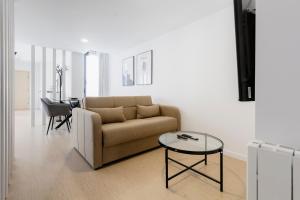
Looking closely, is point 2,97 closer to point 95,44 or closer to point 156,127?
point 156,127

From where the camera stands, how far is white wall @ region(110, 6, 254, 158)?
7.60ft

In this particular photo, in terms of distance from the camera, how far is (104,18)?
275 cm

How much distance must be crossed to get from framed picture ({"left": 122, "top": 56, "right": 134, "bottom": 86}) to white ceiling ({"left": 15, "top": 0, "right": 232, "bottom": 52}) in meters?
0.68

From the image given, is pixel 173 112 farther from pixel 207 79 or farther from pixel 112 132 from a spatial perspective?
pixel 112 132

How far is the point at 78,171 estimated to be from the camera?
76.3 inches

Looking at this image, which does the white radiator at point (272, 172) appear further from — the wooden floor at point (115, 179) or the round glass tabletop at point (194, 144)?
the wooden floor at point (115, 179)

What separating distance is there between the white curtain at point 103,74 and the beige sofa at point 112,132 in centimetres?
280

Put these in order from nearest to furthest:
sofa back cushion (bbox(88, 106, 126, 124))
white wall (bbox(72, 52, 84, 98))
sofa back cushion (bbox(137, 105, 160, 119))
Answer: sofa back cushion (bbox(88, 106, 126, 124)) < sofa back cushion (bbox(137, 105, 160, 119)) < white wall (bbox(72, 52, 84, 98))

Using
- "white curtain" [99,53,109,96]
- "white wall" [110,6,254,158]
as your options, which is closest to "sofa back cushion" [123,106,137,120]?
"white wall" [110,6,254,158]

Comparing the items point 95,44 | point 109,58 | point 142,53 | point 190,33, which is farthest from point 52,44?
point 190,33

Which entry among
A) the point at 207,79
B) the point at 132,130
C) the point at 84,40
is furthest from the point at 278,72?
the point at 84,40

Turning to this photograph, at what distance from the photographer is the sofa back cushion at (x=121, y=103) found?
2621 mm

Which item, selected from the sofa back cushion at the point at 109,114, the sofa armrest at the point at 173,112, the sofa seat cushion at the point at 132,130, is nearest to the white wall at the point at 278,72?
the sofa seat cushion at the point at 132,130

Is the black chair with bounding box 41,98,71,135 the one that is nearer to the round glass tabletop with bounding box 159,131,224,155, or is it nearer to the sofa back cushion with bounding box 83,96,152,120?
the sofa back cushion with bounding box 83,96,152,120
